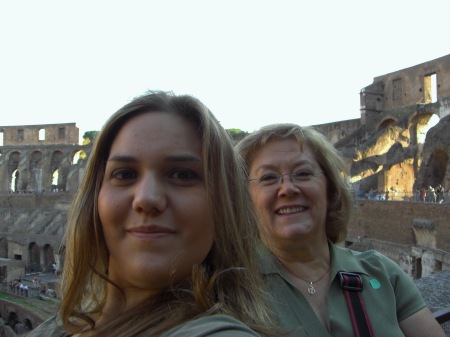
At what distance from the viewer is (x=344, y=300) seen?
2.00 meters

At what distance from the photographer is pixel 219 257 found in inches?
55.2

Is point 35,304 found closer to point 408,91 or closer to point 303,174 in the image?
point 303,174

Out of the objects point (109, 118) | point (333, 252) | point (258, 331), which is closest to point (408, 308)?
point (333, 252)

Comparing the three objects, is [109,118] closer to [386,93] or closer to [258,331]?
[258,331]

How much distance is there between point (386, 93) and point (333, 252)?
1128 inches

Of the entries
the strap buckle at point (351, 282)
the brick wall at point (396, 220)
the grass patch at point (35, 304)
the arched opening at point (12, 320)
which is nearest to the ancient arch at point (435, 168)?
the brick wall at point (396, 220)

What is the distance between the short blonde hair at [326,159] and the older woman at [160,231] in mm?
793

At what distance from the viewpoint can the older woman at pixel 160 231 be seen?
1.32 m

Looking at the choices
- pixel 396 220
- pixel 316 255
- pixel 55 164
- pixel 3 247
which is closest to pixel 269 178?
pixel 316 255

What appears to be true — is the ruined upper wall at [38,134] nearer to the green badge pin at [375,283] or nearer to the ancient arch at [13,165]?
the ancient arch at [13,165]

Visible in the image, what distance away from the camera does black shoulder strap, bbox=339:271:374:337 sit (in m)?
1.87

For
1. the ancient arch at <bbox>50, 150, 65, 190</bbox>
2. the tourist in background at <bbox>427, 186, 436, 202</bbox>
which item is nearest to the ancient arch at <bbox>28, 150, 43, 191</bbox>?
the ancient arch at <bbox>50, 150, 65, 190</bbox>

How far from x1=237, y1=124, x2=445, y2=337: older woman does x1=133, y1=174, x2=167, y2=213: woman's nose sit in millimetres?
763

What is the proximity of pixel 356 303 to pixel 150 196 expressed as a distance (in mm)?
1147
